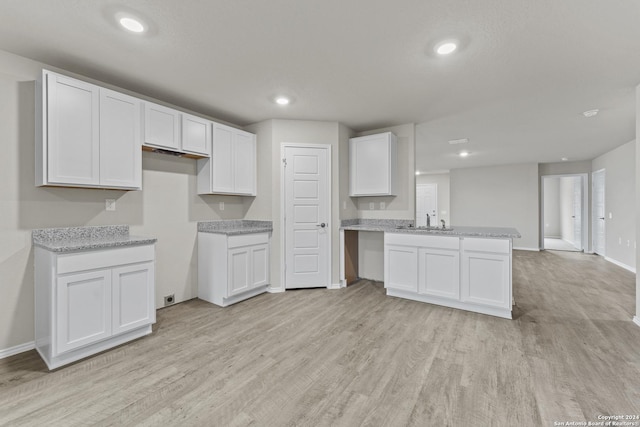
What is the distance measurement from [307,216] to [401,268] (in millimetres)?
1469

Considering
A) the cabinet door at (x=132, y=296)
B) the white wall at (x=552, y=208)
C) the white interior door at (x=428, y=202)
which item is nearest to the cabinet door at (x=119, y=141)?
the cabinet door at (x=132, y=296)

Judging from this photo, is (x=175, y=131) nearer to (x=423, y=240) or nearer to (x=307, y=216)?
(x=307, y=216)

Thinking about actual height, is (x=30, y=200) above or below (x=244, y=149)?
below

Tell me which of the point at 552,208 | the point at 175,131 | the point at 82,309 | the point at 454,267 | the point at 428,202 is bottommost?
the point at 82,309

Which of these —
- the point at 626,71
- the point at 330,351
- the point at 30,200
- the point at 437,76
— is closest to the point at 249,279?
the point at 330,351

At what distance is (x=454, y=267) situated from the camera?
10.9ft

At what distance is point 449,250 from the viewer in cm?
335

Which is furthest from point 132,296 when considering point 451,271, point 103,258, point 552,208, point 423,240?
point 552,208

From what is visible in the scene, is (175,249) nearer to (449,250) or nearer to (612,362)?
(449,250)

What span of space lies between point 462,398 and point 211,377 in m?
1.66

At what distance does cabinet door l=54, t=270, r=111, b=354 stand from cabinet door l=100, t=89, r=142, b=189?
0.89m

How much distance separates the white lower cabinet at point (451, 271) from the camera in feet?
10.0

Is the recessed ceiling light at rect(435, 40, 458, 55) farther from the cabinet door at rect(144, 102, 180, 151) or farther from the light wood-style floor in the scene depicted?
the cabinet door at rect(144, 102, 180, 151)

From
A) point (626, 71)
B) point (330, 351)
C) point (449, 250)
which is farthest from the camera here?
point (449, 250)
